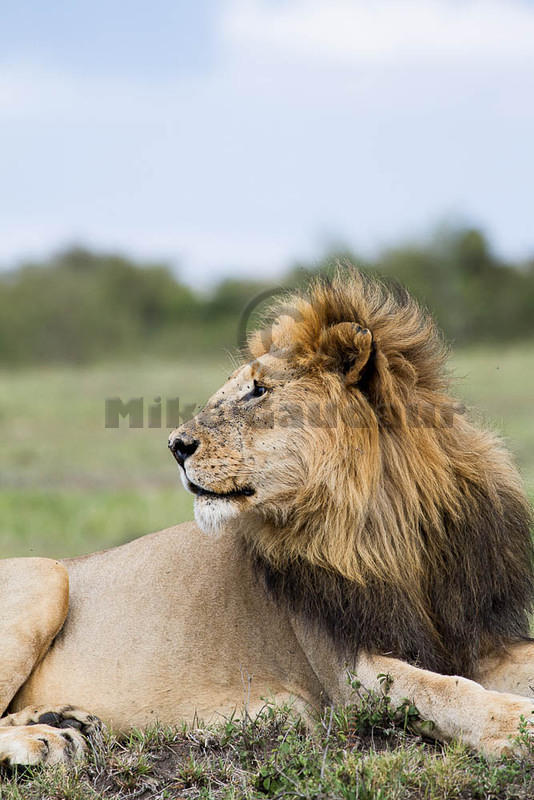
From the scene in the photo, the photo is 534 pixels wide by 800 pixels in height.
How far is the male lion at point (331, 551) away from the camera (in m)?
3.71

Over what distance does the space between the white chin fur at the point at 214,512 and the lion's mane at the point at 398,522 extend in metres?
0.14

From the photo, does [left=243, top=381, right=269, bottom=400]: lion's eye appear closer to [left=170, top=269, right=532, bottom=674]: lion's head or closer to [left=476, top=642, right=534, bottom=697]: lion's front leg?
[left=170, top=269, right=532, bottom=674]: lion's head

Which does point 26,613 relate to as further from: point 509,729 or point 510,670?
point 509,729

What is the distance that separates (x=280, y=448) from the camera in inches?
147

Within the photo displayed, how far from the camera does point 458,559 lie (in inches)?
151

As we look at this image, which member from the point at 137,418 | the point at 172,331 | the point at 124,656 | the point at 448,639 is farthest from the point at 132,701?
the point at 172,331

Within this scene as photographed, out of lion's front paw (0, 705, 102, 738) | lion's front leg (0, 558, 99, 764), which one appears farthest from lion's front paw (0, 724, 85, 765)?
lion's front paw (0, 705, 102, 738)

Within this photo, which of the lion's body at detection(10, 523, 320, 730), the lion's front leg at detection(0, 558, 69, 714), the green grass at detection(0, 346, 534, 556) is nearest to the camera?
the lion's body at detection(10, 523, 320, 730)

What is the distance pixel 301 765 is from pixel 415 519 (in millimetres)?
991

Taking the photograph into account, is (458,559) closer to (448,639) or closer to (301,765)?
(448,639)

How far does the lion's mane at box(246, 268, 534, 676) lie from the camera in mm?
3709

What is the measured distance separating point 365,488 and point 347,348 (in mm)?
515

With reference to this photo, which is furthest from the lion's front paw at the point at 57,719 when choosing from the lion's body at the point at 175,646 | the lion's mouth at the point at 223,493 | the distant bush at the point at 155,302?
the distant bush at the point at 155,302

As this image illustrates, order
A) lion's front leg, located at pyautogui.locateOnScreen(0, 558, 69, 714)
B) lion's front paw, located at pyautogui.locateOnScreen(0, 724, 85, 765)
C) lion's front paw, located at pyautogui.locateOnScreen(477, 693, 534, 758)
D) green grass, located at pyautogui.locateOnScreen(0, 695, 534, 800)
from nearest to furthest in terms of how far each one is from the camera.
Answer: 1. green grass, located at pyautogui.locateOnScreen(0, 695, 534, 800)
2. lion's front paw, located at pyautogui.locateOnScreen(477, 693, 534, 758)
3. lion's front paw, located at pyautogui.locateOnScreen(0, 724, 85, 765)
4. lion's front leg, located at pyautogui.locateOnScreen(0, 558, 69, 714)
